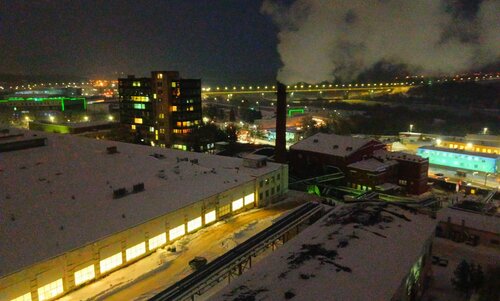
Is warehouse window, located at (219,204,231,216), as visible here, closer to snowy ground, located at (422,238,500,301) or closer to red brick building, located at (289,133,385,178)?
snowy ground, located at (422,238,500,301)

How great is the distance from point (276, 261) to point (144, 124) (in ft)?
105

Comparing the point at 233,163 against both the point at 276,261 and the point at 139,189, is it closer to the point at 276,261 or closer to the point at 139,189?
the point at 139,189

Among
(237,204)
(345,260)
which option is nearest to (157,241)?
(237,204)

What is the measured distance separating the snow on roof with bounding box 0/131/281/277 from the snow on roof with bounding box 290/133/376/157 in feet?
20.1

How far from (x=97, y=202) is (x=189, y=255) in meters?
3.67

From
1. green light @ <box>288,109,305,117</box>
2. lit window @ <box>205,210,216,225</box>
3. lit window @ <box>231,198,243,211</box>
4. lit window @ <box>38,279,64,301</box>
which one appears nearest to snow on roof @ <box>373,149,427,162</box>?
lit window @ <box>231,198,243,211</box>

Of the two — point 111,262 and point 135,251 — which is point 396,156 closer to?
point 135,251

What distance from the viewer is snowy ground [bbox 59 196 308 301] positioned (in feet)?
33.7

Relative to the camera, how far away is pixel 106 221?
11.8 metres

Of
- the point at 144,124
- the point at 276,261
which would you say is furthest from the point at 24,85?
the point at 276,261

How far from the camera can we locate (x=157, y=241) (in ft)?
41.6

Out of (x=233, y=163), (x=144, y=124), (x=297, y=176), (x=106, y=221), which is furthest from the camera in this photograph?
(x=144, y=124)

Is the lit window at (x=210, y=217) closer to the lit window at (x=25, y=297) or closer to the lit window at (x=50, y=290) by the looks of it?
the lit window at (x=50, y=290)

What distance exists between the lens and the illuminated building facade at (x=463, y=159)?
95.2 ft
